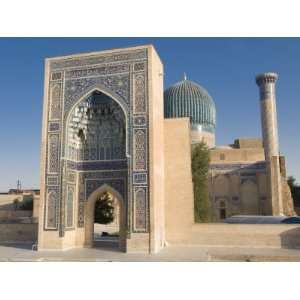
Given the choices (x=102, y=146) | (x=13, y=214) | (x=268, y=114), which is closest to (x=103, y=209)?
(x=102, y=146)

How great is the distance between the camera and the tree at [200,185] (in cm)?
1223

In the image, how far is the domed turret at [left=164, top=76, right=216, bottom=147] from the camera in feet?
78.7

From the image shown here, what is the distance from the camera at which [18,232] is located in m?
10.4

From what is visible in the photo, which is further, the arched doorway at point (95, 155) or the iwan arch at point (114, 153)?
the arched doorway at point (95, 155)

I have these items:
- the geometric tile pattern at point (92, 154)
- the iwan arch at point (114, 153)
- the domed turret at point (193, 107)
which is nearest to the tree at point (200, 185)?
the iwan arch at point (114, 153)

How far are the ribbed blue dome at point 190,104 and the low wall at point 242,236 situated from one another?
15.4 metres

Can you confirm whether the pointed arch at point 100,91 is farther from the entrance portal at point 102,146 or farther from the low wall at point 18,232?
the low wall at point 18,232

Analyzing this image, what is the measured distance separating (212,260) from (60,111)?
17.0 ft

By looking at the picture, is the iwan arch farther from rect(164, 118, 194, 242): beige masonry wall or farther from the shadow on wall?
the shadow on wall

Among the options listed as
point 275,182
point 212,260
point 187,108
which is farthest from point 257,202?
point 212,260

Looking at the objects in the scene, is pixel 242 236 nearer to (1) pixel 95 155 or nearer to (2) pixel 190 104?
(1) pixel 95 155

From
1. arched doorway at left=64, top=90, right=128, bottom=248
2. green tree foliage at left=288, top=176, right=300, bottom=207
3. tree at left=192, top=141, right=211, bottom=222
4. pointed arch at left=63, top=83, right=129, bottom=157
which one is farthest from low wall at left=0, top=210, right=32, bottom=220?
green tree foliage at left=288, top=176, right=300, bottom=207

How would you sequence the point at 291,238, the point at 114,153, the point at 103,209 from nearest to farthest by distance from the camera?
the point at 291,238 < the point at 114,153 < the point at 103,209

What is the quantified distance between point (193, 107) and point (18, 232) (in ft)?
52.7
